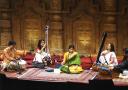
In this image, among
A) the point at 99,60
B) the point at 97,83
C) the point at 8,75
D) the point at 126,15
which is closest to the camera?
the point at 97,83

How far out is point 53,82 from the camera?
12.8 metres

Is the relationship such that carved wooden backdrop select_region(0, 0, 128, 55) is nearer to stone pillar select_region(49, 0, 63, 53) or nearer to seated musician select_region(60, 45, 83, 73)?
stone pillar select_region(49, 0, 63, 53)

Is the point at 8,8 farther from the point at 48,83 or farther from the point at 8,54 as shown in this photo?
the point at 48,83

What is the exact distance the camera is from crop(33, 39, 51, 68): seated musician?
14.8 m

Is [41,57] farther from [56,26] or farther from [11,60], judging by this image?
[56,26]

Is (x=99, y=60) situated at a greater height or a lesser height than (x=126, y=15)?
lesser

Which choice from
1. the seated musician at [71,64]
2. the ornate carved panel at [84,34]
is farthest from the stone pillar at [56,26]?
the seated musician at [71,64]

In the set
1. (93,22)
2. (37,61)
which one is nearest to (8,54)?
(37,61)

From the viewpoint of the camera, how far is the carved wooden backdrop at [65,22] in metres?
16.6

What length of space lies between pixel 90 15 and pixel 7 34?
109 inches

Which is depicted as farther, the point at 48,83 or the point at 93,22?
the point at 93,22

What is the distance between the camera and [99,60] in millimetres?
14617

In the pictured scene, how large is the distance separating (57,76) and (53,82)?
1.59ft

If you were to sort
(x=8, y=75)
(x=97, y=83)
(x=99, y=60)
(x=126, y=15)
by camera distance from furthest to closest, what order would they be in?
1. (x=126, y=15)
2. (x=99, y=60)
3. (x=8, y=75)
4. (x=97, y=83)
